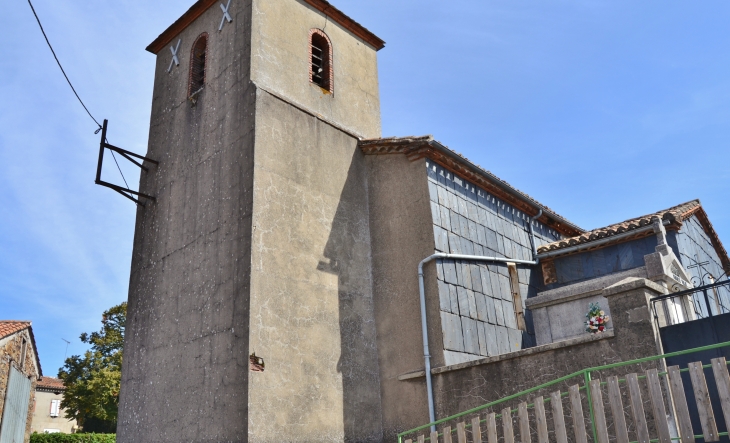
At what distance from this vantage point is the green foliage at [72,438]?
30.6 m

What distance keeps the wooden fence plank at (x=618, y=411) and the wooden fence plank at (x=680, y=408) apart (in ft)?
1.62

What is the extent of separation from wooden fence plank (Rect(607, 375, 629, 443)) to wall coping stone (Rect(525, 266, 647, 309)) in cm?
699

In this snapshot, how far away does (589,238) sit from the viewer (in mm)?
14398

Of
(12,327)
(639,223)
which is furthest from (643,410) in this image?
(12,327)

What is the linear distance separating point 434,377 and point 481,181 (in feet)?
16.4

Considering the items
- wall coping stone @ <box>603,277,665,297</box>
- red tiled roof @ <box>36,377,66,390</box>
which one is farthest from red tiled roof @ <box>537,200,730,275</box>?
red tiled roof @ <box>36,377,66,390</box>

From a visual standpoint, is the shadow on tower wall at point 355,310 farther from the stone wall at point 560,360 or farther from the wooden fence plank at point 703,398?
the wooden fence plank at point 703,398

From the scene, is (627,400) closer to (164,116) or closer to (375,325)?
(375,325)

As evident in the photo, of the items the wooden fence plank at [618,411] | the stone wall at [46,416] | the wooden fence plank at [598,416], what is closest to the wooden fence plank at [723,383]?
the wooden fence plank at [618,411]

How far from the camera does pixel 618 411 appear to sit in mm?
6195

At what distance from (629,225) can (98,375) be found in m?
26.7

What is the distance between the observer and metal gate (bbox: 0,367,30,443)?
17656mm

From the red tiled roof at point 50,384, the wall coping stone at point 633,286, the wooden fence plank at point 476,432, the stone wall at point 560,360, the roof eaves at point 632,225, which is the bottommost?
the wooden fence plank at point 476,432

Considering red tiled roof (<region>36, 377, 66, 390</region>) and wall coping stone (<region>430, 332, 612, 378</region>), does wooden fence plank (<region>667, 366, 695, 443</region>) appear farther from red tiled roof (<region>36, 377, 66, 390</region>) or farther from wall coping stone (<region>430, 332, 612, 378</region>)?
red tiled roof (<region>36, 377, 66, 390</region>)
